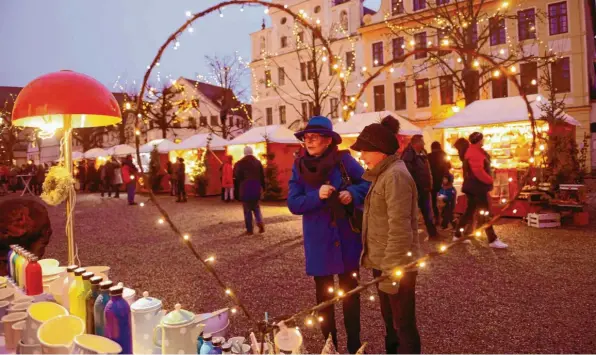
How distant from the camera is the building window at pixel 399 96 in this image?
30020 mm

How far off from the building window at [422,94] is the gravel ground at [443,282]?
1946cm

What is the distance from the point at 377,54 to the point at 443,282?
91.3ft

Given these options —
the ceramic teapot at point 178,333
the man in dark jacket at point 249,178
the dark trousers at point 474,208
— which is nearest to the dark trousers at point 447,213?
the dark trousers at point 474,208

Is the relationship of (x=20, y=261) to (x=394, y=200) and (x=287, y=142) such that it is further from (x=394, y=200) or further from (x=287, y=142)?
(x=287, y=142)

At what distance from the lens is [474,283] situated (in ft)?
17.1

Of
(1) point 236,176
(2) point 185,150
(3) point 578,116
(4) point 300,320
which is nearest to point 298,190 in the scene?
(4) point 300,320

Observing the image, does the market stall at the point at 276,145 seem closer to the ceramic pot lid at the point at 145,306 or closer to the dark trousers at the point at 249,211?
the dark trousers at the point at 249,211

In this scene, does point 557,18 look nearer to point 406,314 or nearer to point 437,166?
point 437,166

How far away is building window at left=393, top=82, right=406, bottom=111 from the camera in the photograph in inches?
1182

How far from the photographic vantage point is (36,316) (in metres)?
2.09

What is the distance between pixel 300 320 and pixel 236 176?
202 inches

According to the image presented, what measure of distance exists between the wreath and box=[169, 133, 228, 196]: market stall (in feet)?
50.8

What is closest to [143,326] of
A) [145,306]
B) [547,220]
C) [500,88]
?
[145,306]

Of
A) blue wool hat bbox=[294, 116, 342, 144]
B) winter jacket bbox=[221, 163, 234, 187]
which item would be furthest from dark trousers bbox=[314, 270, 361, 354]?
winter jacket bbox=[221, 163, 234, 187]
